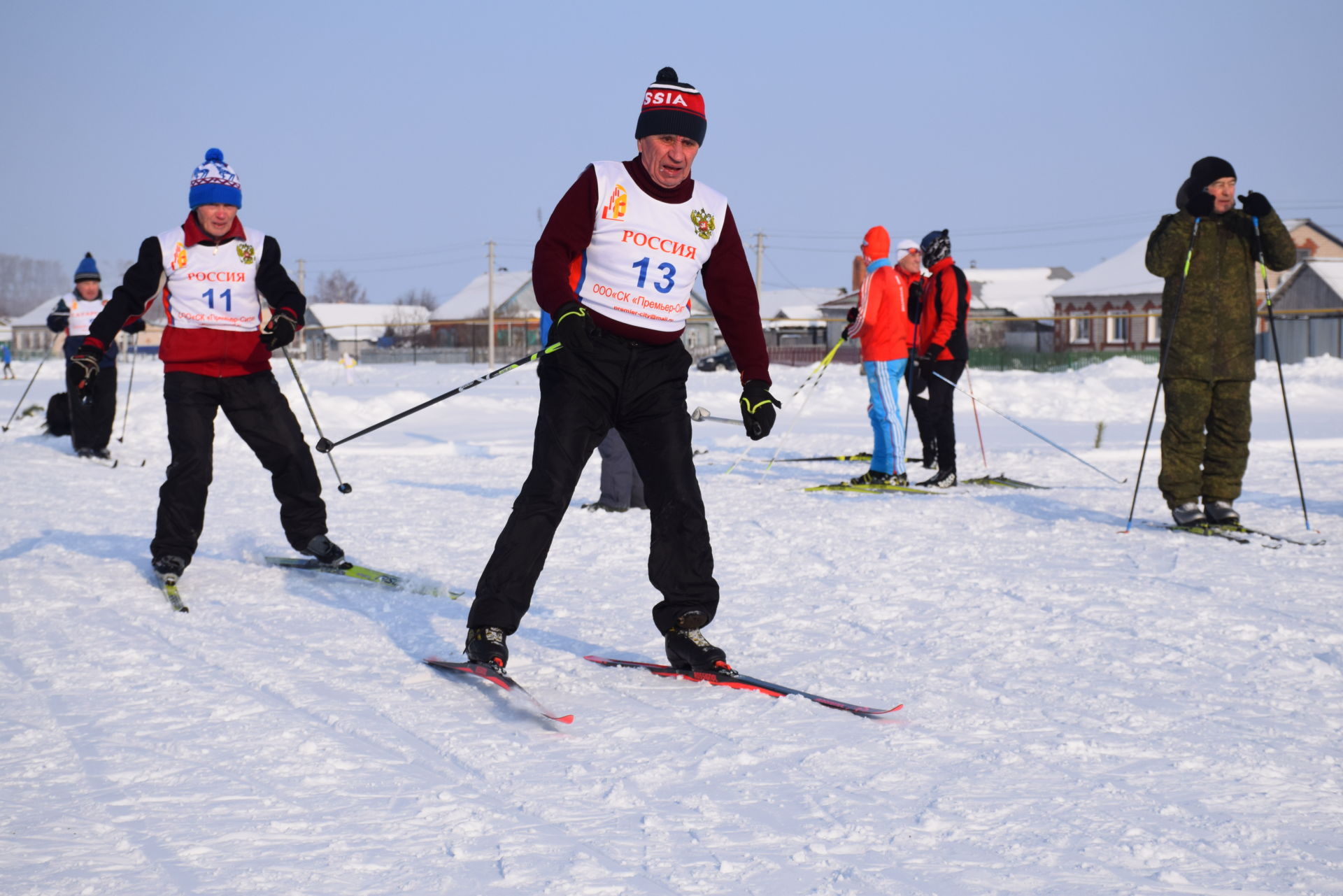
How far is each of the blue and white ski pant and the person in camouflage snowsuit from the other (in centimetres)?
244

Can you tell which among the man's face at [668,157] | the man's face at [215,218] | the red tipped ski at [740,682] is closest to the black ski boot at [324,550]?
the man's face at [215,218]

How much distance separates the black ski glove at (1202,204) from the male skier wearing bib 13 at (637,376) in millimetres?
3767

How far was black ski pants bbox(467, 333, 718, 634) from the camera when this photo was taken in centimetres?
365

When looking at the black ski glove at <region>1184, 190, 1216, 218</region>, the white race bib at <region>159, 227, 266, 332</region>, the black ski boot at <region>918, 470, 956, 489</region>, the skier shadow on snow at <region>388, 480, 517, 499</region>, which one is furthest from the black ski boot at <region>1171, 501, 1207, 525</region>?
the white race bib at <region>159, 227, 266, 332</region>

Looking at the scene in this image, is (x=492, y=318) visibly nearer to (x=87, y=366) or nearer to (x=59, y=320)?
(x=59, y=320)

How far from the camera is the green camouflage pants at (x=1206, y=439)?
6578mm

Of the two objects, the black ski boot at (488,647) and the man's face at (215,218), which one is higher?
the man's face at (215,218)

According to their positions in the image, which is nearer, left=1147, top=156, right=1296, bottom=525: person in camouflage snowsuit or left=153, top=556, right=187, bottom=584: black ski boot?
left=153, top=556, right=187, bottom=584: black ski boot

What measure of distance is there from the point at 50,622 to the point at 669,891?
3370mm

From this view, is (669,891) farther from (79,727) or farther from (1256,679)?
(1256,679)

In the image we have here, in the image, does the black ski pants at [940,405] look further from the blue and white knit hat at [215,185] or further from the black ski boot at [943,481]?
the blue and white knit hat at [215,185]

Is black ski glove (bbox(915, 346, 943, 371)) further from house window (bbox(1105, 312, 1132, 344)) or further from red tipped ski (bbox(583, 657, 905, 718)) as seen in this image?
house window (bbox(1105, 312, 1132, 344))

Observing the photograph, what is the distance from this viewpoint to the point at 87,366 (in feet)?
17.0

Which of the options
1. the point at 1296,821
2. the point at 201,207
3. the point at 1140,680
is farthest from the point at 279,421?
the point at 1296,821
